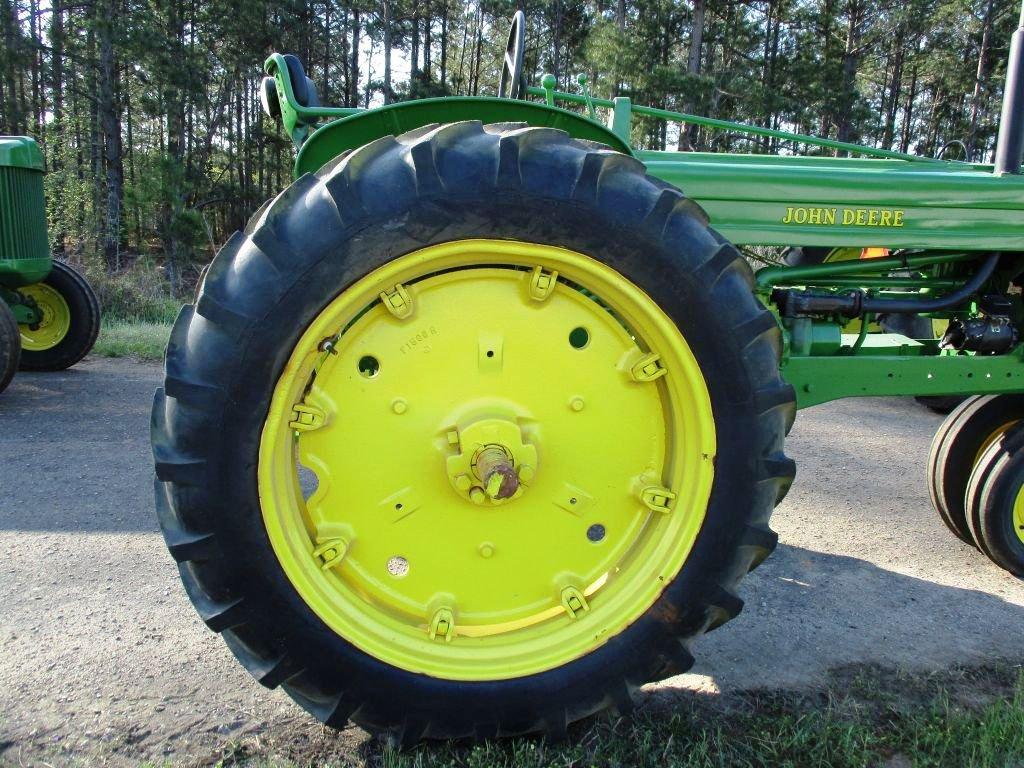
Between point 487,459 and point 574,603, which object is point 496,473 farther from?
point 574,603

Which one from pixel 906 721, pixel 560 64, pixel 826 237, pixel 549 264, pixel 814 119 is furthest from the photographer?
pixel 560 64

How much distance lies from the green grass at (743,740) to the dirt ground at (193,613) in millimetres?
58

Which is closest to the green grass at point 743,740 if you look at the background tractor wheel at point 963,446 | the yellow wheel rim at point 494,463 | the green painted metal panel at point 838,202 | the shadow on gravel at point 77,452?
the yellow wheel rim at point 494,463

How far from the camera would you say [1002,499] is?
9.28 ft

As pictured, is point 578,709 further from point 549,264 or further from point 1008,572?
point 1008,572

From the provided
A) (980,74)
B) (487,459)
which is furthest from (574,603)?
(980,74)

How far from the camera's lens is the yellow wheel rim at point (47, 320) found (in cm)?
630

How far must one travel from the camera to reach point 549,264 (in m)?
1.60

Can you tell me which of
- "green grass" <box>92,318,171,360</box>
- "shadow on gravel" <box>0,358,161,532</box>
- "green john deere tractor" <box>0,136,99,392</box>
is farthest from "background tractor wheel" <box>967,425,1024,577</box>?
"green grass" <box>92,318,171,360</box>

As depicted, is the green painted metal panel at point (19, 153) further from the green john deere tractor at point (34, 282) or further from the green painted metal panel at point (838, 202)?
the green painted metal panel at point (838, 202)

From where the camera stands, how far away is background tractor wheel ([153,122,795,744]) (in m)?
1.47

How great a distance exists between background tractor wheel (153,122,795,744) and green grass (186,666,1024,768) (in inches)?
4.6

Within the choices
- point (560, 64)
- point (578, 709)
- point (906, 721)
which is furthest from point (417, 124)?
point (560, 64)

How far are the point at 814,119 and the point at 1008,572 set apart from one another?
24886 millimetres
